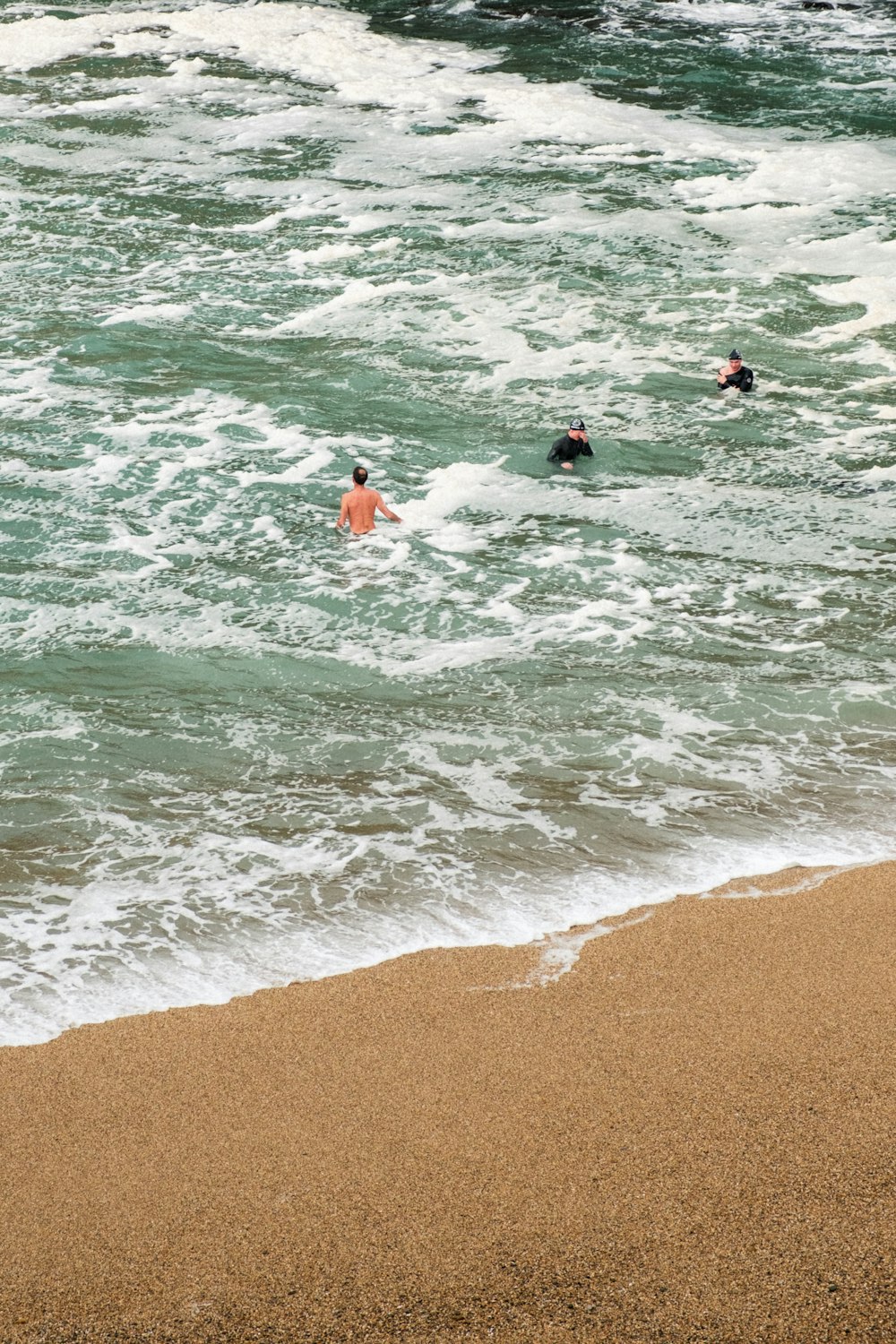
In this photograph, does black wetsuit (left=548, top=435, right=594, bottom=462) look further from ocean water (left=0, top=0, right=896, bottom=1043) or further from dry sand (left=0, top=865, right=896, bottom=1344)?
dry sand (left=0, top=865, right=896, bottom=1344)

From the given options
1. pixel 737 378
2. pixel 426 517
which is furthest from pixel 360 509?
pixel 737 378

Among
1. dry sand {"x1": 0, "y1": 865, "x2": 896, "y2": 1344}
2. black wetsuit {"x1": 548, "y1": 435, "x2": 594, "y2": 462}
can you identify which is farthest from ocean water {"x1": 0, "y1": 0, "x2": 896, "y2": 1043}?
dry sand {"x1": 0, "y1": 865, "x2": 896, "y2": 1344}

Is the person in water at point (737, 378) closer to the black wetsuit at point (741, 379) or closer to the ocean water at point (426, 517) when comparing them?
the black wetsuit at point (741, 379)

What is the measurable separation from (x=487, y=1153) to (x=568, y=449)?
35.1 ft

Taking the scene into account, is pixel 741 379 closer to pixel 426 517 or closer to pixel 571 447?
pixel 571 447

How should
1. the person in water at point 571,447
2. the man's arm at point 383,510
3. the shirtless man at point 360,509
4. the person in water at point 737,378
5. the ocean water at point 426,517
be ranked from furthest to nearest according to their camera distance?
the person in water at point 737,378 → the person in water at point 571,447 → the man's arm at point 383,510 → the shirtless man at point 360,509 → the ocean water at point 426,517

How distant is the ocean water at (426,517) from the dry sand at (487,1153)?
0.61 metres

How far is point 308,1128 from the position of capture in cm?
616

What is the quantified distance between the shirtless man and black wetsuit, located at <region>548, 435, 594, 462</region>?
254cm

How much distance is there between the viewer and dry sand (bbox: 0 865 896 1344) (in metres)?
5.21

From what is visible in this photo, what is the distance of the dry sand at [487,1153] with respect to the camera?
17.1 feet

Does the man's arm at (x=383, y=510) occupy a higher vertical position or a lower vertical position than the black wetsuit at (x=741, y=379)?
lower

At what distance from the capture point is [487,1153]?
5.93 metres

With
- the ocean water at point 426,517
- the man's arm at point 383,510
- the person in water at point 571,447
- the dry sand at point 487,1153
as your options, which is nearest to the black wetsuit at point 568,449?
the person in water at point 571,447
